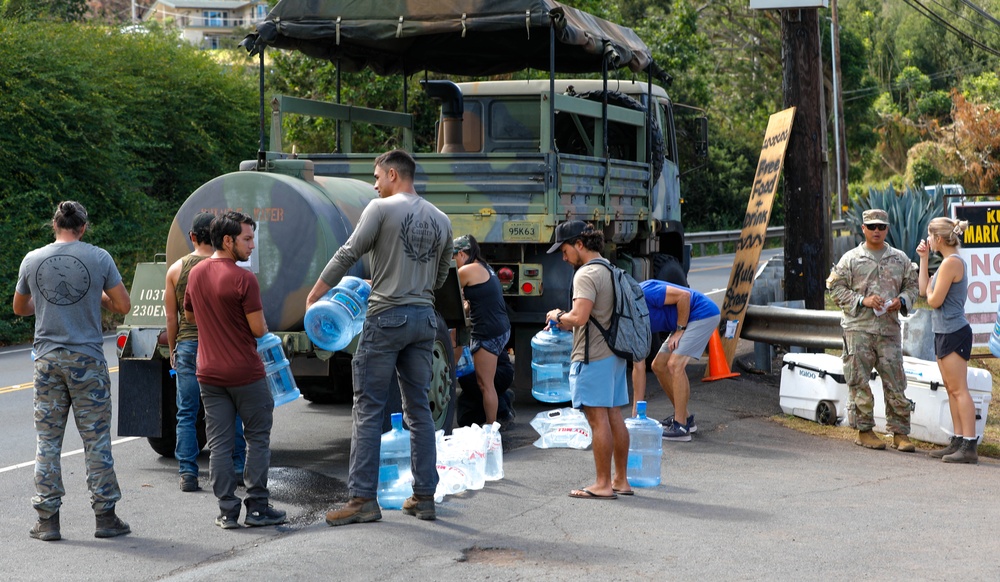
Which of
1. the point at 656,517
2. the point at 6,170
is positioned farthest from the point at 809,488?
the point at 6,170

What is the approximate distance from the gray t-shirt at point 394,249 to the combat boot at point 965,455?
4.32m

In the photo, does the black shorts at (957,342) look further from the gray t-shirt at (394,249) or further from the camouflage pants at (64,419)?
the camouflage pants at (64,419)

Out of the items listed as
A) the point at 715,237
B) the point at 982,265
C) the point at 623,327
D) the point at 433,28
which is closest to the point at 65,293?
the point at 623,327

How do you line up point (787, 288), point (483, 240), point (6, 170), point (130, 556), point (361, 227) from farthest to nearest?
point (6, 170), point (787, 288), point (483, 240), point (361, 227), point (130, 556)

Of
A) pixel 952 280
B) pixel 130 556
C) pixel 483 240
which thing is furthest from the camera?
pixel 483 240

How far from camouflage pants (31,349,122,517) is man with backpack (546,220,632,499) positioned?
8.83 ft

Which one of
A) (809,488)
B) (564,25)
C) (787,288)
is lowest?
(809,488)

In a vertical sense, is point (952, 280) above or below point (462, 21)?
below

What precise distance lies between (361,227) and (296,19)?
4941 millimetres

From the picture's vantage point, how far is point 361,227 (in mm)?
6836

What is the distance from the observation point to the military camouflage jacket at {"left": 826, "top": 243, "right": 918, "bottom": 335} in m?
9.28

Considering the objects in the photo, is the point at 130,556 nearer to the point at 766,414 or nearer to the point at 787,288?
the point at 766,414

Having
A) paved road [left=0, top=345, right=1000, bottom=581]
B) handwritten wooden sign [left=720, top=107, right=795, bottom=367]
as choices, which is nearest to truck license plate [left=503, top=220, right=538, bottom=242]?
paved road [left=0, top=345, right=1000, bottom=581]

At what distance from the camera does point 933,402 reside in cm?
955
